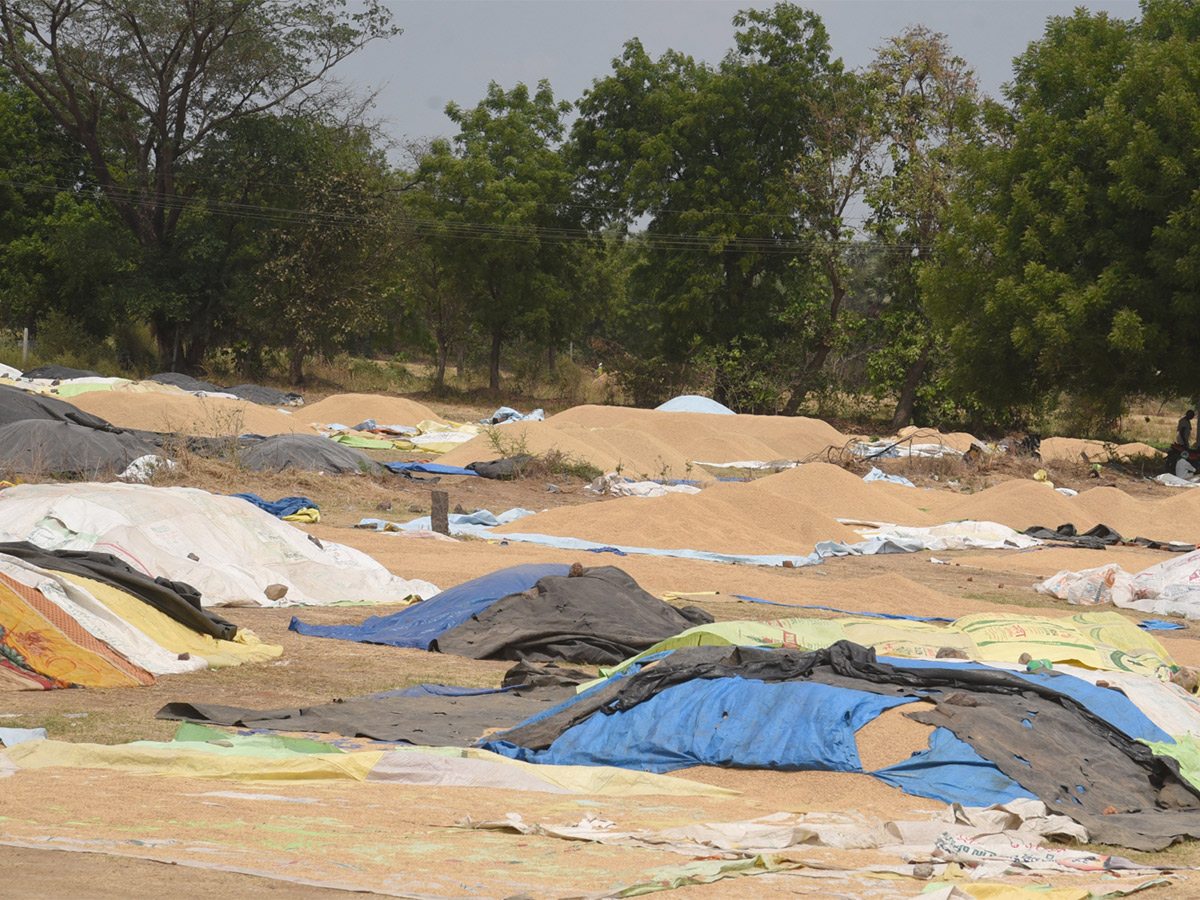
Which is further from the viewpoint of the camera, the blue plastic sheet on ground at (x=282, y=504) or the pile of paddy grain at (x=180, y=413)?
the pile of paddy grain at (x=180, y=413)

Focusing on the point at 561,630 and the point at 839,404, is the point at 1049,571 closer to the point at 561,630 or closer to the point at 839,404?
the point at 561,630

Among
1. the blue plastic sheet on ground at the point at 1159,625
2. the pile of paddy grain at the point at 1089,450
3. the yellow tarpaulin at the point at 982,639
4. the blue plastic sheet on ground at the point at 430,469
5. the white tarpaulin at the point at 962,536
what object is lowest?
the blue plastic sheet on ground at the point at 1159,625

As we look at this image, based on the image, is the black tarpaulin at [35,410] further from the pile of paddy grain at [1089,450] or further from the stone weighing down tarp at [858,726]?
the pile of paddy grain at [1089,450]

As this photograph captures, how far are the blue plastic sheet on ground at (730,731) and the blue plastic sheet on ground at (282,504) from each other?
31.9ft

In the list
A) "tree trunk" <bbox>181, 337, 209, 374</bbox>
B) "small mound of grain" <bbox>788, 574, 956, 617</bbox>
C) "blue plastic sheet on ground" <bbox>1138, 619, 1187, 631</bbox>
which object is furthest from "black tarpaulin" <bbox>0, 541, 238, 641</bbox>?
"tree trunk" <bbox>181, 337, 209, 374</bbox>

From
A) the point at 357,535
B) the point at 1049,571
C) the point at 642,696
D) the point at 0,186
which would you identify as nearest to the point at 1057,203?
the point at 1049,571

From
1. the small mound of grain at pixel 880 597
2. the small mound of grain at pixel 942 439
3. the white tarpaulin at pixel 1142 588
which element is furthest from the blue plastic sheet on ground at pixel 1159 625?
the small mound of grain at pixel 942 439

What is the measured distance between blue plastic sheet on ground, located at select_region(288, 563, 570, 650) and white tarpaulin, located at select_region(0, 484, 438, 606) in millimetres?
901

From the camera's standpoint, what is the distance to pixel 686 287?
36.7 metres

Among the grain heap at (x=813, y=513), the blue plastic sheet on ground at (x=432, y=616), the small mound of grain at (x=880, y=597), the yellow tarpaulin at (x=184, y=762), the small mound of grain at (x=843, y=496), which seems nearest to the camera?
the yellow tarpaulin at (x=184, y=762)

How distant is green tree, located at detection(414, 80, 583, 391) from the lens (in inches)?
1448

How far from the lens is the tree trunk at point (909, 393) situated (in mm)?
34844

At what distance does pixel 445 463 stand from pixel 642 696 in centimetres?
1563

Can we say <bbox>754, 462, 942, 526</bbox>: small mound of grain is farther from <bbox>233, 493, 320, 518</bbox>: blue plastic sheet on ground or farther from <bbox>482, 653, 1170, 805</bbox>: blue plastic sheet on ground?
<bbox>482, 653, 1170, 805</bbox>: blue plastic sheet on ground
